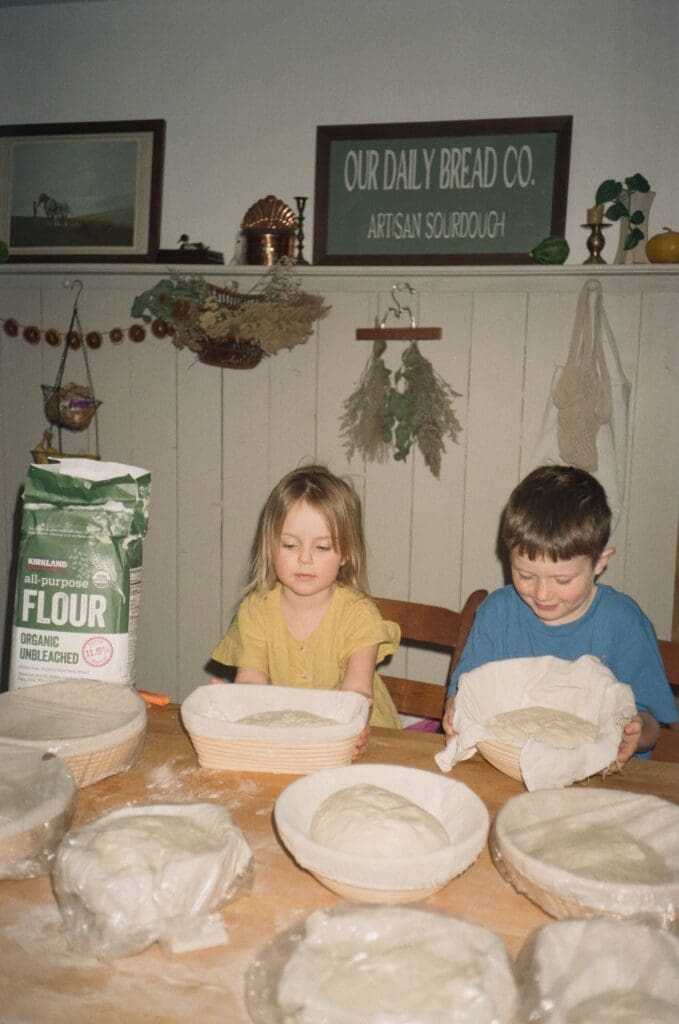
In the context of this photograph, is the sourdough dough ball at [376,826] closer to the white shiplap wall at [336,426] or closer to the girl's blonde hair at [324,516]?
the girl's blonde hair at [324,516]

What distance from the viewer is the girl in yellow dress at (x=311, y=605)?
152 cm

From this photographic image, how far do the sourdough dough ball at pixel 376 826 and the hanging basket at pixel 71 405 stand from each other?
7.08ft

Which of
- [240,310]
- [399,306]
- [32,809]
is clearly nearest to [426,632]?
[32,809]

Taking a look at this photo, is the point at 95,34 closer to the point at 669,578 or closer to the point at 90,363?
the point at 90,363

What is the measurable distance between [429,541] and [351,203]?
1113 millimetres

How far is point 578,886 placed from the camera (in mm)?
739

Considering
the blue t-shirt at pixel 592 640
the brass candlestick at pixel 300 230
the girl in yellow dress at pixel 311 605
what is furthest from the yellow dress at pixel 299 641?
the brass candlestick at pixel 300 230

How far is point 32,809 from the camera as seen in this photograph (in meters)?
0.84

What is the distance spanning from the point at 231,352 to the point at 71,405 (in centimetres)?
61

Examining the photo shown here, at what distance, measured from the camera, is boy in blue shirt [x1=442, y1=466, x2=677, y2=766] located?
56.1 inches

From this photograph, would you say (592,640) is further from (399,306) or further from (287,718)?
(399,306)

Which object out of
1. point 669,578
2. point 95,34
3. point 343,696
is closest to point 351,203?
point 95,34

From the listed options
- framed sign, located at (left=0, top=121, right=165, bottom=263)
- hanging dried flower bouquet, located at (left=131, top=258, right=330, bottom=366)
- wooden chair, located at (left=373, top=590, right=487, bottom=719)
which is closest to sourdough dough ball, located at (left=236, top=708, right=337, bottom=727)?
wooden chair, located at (left=373, top=590, right=487, bottom=719)

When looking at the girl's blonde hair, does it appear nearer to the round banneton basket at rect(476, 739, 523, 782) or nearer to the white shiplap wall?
the round banneton basket at rect(476, 739, 523, 782)
